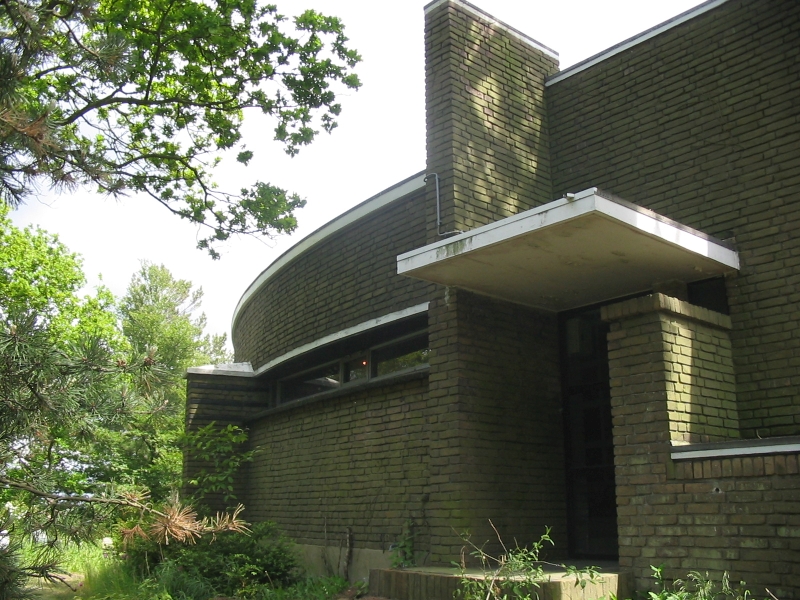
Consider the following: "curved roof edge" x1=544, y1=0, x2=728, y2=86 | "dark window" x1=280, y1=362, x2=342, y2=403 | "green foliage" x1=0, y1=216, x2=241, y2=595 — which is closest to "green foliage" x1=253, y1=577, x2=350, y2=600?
"green foliage" x1=0, y1=216, x2=241, y2=595

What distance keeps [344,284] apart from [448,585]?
17.5ft

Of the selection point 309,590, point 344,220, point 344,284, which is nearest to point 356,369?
point 344,284

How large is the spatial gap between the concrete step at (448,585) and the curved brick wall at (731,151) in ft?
6.48

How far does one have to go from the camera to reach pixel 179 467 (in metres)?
16.9

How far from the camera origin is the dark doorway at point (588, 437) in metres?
8.43

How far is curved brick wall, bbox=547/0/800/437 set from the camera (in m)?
7.21

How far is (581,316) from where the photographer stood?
29.7 ft

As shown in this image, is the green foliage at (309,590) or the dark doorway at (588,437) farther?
the green foliage at (309,590)

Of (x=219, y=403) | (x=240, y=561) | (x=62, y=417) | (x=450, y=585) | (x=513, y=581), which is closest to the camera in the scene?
(x=62, y=417)

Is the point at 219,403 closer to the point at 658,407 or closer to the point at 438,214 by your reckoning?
the point at 438,214

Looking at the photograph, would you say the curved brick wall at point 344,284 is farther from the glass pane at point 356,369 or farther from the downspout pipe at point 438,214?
the downspout pipe at point 438,214

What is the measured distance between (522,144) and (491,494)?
4024mm

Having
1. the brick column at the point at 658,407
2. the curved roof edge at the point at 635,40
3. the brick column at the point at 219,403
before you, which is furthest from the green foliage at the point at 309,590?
the curved roof edge at the point at 635,40

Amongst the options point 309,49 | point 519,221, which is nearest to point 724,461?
point 519,221
